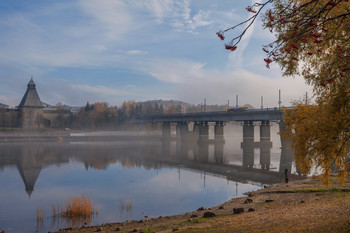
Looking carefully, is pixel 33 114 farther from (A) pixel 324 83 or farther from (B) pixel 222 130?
(A) pixel 324 83

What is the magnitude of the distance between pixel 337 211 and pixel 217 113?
3030 inches

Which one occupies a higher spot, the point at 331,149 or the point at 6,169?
the point at 331,149

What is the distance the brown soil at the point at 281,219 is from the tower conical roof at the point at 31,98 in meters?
165

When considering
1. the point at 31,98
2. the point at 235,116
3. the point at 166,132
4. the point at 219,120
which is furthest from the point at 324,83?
the point at 31,98

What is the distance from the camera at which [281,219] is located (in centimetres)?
1326

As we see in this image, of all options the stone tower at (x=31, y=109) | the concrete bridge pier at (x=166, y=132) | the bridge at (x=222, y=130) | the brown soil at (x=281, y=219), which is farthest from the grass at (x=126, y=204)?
the stone tower at (x=31, y=109)

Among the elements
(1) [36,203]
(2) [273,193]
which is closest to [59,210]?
(1) [36,203]

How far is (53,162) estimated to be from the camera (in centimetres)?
5203

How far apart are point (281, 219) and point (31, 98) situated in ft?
578

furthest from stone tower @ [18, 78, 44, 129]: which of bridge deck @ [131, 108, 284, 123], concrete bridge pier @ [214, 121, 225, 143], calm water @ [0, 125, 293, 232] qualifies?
calm water @ [0, 125, 293, 232]

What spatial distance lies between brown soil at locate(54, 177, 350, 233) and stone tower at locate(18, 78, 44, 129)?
142 metres

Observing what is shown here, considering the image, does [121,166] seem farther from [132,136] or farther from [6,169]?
[132,136]

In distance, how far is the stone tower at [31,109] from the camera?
152 metres

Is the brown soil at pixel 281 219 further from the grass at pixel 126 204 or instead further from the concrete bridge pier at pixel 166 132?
the concrete bridge pier at pixel 166 132
